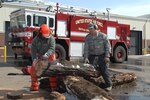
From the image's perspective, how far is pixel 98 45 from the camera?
862cm

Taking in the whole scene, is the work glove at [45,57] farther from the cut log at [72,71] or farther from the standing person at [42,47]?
the cut log at [72,71]

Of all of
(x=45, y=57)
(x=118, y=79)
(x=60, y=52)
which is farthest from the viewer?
(x=60, y=52)

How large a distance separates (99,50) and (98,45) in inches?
5.1

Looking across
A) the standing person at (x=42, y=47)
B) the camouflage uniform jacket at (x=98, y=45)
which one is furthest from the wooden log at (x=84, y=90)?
the camouflage uniform jacket at (x=98, y=45)

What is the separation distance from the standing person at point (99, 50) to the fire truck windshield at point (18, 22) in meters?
9.19

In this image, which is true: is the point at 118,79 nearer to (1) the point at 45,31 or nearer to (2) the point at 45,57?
(2) the point at 45,57

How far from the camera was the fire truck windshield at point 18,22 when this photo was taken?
57.8ft

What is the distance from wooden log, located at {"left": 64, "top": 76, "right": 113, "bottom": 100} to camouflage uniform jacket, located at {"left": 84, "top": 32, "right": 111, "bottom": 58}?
0.81 m

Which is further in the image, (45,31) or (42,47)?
(42,47)

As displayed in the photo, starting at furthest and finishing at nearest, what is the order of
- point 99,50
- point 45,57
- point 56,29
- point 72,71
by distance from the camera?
point 56,29 < point 99,50 < point 72,71 < point 45,57

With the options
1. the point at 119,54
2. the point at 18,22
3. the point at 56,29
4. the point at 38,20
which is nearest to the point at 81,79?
the point at 38,20

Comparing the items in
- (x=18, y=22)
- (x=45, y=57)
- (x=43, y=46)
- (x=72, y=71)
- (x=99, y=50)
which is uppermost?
(x=18, y=22)

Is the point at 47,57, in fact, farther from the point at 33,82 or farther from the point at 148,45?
the point at 148,45

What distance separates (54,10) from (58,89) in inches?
466
